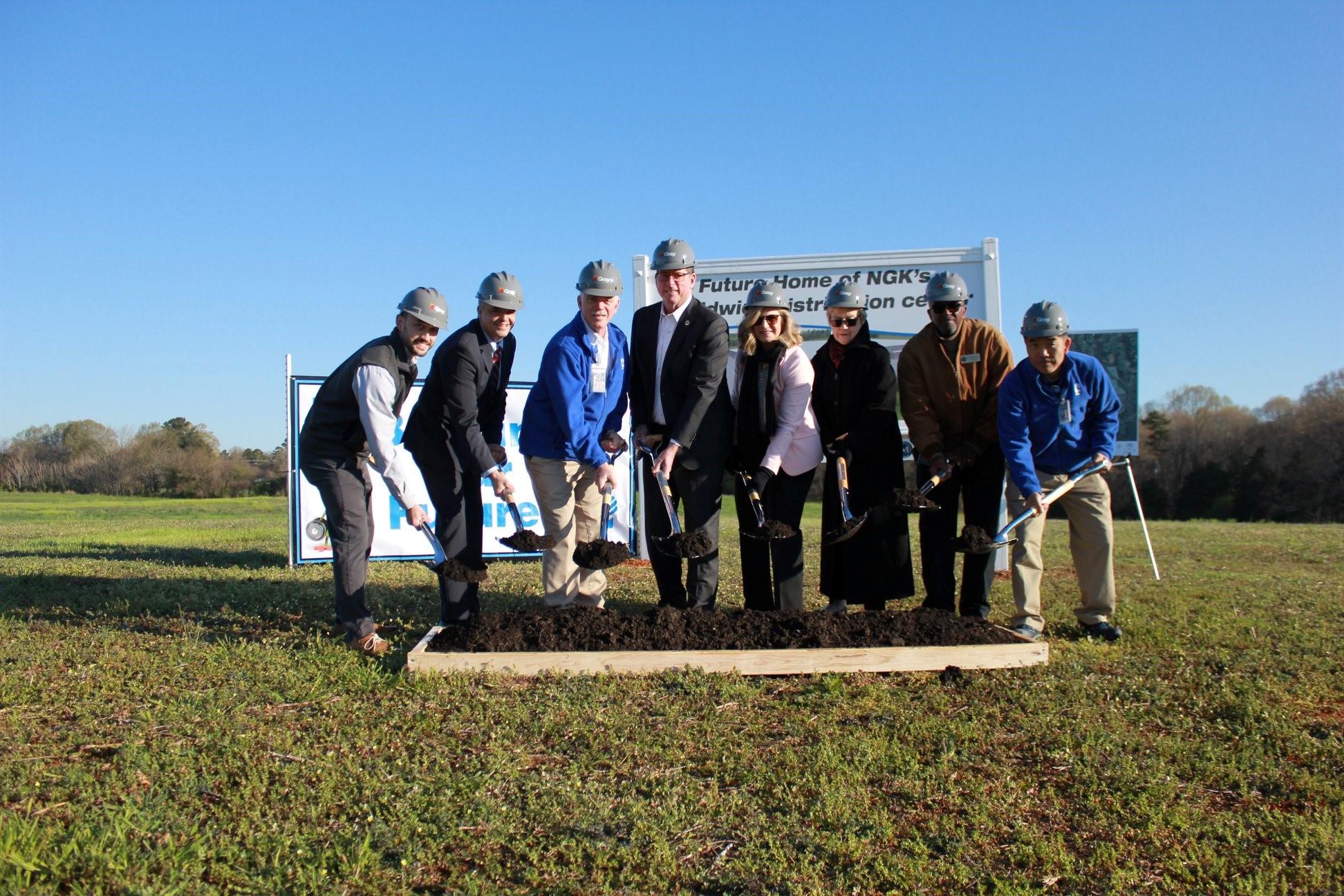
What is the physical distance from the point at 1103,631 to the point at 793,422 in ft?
7.86

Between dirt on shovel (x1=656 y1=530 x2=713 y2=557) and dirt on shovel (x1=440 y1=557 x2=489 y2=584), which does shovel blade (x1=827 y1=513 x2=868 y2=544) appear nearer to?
dirt on shovel (x1=656 y1=530 x2=713 y2=557)

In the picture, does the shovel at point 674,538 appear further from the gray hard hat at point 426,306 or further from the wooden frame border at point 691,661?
the gray hard hat at point 426,306

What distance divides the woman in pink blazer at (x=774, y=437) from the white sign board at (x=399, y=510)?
3.55m

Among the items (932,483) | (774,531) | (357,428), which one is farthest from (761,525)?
(357,428)

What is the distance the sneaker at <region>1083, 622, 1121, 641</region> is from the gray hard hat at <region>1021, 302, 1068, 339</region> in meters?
1.89

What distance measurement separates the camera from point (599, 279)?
5.95 m

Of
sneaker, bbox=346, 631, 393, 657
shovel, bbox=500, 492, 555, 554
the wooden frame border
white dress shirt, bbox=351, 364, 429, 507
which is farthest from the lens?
shovel, bbox=500, 492, 555, 554

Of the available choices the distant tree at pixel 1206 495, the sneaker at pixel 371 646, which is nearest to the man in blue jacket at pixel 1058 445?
the sneaker at pixel 371 646

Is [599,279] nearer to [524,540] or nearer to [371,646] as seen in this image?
[524,540]

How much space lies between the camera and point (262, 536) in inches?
580

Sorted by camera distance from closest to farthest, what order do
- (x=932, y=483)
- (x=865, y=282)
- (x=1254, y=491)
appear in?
(x=932, y=483)
(x=865, y=282)
(x=1254, y=491)

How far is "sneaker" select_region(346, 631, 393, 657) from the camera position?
561 centimetres

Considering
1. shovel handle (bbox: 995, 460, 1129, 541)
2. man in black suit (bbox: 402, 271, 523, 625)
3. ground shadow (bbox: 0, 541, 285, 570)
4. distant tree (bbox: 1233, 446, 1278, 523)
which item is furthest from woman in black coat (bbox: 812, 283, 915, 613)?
distant tree (bbox: 1233, 446, 1278, 523)

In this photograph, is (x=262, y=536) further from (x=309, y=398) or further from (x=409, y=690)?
(x=409, y=690)
